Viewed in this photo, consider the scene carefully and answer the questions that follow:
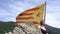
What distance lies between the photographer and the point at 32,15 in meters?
20.4

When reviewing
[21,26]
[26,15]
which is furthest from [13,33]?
[26,15]

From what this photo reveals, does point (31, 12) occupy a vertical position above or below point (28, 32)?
above

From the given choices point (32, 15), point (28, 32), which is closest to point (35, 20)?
point (32, 15)

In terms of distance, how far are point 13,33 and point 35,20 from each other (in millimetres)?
2615

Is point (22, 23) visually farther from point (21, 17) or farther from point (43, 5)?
point (43, 5)

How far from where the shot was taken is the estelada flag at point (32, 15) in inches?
787

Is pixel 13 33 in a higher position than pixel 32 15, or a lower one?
lower

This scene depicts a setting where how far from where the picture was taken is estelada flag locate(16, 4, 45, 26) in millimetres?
19997

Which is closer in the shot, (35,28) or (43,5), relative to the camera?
(43,5)

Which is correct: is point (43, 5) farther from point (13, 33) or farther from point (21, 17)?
point (13, 33)

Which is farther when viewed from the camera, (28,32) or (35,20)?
(28,32)

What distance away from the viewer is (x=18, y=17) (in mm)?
20656

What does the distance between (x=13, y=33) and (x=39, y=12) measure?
3007 millimetres

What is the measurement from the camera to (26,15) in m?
20.3
